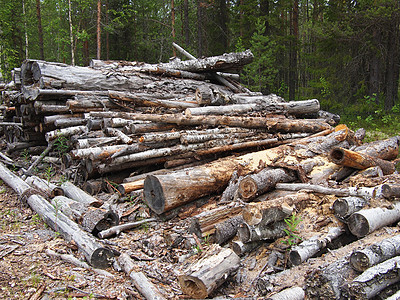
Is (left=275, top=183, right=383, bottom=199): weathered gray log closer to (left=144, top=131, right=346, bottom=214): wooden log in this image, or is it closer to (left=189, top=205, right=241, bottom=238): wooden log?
(left=144, top=131, right=346, bottom=214): wooden log

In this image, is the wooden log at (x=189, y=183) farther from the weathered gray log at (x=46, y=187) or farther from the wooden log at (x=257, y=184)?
the weathered gray log at (x=46, y=187)

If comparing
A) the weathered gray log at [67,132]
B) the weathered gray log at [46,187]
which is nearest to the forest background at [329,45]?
the weathered gray log at [67,132]

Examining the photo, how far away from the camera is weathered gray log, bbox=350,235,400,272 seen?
3.07m

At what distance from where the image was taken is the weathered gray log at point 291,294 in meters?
2.97

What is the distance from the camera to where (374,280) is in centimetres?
286

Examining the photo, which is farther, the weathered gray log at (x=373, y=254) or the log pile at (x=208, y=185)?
the log pile at (x=208, y=185)

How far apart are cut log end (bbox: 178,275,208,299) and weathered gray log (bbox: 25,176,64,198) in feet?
12.3

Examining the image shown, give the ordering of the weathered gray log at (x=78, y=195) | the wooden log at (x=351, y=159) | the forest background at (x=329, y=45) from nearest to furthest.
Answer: the weathered gray log at (x=78, y=195) → the wooden log at (x=351, y=159) → the forest background at (x=329, y=45)

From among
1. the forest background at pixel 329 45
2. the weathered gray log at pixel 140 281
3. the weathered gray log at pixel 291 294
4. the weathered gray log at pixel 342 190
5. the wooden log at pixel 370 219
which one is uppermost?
the forest background at pixel 329 45

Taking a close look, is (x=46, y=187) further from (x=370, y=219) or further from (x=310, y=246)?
(x=370, y=219)

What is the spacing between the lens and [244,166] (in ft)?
20.5

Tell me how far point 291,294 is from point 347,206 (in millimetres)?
1725

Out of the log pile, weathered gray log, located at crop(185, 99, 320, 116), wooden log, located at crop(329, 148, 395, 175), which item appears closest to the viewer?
the log pile

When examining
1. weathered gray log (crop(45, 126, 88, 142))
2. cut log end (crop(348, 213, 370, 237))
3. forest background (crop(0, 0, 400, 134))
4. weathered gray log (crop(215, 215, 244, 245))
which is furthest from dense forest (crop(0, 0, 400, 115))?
weathered gray log (crop(215, 215, 244, 245))
